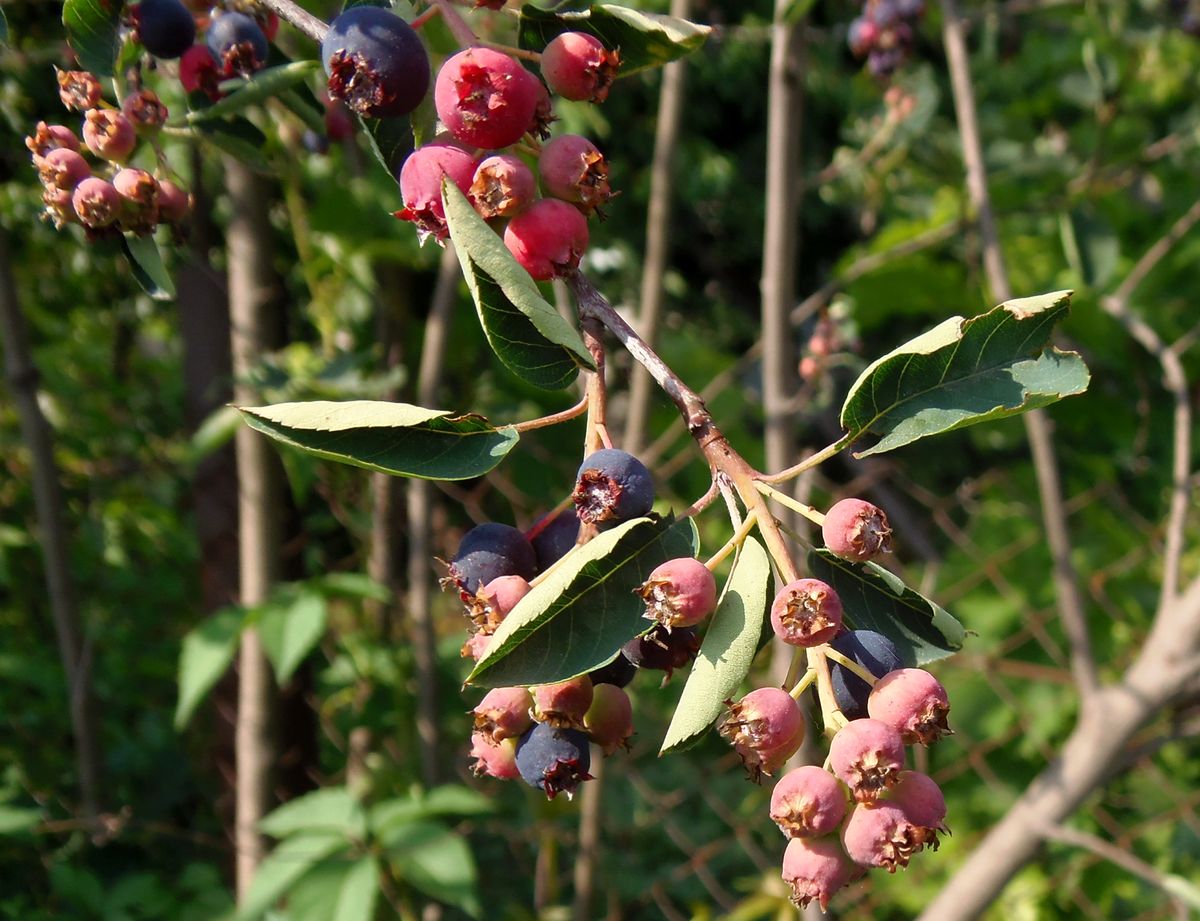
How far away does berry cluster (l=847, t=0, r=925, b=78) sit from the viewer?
1690 mm

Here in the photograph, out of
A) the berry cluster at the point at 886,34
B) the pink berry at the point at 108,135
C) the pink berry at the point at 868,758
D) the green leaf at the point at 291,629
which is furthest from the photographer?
the berry cluster at the point at 886,34

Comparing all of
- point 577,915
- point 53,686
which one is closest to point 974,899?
point 577,915

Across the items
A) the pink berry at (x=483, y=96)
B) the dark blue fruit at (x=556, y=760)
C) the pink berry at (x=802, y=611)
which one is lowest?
the dark blue fruit at (x=556, y=760)

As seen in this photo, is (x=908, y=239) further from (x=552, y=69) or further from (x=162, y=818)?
(x=552, y=69)

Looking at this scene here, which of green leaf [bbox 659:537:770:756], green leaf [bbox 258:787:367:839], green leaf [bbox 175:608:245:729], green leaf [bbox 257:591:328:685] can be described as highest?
green leaf [bbox 659:537:770:756]

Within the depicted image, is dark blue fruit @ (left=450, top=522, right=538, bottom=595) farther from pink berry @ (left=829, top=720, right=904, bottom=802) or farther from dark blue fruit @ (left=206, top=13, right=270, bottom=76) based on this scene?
dark blue fruit @ (left=206, top=13, right=270, bottom=76)

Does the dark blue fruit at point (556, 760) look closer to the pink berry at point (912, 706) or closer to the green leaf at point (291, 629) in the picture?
the pink berry at point (912, 706)

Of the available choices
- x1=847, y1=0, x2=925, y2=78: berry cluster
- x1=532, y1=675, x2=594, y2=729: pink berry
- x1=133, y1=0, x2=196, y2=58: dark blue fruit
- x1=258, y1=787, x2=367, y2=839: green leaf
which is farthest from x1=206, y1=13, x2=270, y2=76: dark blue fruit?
x1=847, y1=0, x2=925, y2=78: berry cluster

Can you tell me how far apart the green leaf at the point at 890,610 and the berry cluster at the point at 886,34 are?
150 cm

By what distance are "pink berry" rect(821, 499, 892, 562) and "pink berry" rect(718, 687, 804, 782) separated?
53mm

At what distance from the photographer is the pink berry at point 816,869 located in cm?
36

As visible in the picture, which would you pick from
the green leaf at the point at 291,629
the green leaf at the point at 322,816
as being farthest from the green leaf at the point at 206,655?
the green leaf at the point at 322,816

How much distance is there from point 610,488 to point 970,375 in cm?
13

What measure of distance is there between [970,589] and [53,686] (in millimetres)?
1597
